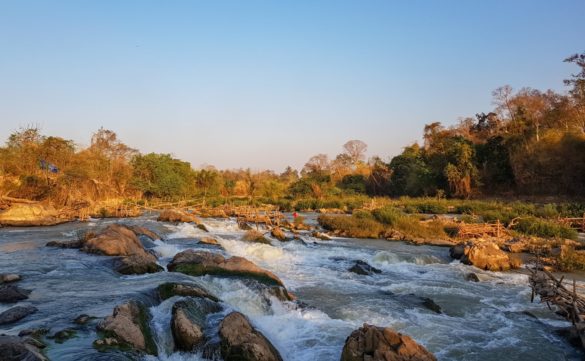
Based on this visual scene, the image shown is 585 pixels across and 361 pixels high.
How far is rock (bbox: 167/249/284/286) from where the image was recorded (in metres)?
10.4

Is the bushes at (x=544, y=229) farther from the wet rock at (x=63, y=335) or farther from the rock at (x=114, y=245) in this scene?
the wet rock at (x=63, y=335)

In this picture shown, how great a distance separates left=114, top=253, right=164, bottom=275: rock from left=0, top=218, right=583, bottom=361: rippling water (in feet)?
1.14

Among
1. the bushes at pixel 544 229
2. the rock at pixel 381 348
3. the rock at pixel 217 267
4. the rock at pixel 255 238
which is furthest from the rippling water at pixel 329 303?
the bushes at pixel 544 229

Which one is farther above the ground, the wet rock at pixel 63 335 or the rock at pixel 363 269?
the wet rock at pixel 63 335

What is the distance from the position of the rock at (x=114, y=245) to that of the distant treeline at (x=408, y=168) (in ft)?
49.7

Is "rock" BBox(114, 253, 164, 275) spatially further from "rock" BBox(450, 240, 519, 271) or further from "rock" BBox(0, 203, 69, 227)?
"rock" BBox(0, 203, 69, 227)

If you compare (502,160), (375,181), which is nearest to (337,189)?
(375,181)

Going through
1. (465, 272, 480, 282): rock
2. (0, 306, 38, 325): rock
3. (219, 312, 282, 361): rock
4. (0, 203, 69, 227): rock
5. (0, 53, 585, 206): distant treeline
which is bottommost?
(465, 272, 480, 282): rock

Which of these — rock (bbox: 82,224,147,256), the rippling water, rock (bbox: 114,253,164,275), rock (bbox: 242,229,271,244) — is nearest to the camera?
the rippling water

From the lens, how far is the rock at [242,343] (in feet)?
19.9

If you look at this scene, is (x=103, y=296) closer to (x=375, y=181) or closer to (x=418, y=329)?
(x=418, y=329)

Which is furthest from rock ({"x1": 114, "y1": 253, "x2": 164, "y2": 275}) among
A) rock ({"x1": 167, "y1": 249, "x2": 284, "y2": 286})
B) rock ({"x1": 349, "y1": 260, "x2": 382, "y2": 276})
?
rock ({"x1": 349, "y1": 260, "x2": 382, "y2": 276})

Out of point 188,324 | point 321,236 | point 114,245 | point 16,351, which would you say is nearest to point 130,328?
point 188,324

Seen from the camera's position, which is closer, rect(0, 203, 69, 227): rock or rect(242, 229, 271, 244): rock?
rect(242, 229, 271, 244): rock
